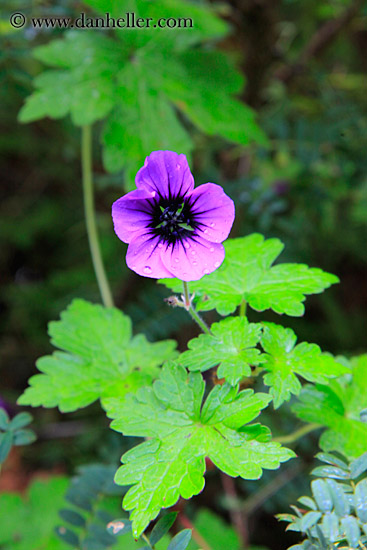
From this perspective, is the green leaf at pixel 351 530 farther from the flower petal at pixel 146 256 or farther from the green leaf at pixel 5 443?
the green leaf at pixel 5 443

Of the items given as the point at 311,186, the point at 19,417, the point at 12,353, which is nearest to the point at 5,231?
the point at 12,353

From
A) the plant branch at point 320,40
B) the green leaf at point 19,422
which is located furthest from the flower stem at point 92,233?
the plant branch at point 320,40

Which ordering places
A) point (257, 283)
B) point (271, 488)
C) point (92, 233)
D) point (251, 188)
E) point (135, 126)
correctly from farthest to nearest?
1. point (251, 188)
2. point (271, 488)
3. point (92, 233)
4. point (135, 126)
5. point (257, 283)

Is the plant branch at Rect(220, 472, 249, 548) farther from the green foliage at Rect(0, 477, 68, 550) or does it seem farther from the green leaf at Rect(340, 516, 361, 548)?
the green leaf at Rect(340, 516, 361, 548)

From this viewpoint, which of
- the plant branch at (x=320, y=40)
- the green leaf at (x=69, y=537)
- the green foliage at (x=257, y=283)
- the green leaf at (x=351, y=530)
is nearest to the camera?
the green leaf at (x=351, y=530)

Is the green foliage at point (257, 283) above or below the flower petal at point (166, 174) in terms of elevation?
below

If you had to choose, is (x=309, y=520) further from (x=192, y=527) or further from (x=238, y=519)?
(x=238, y=519)

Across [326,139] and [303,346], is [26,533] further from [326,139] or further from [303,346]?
[326,139]

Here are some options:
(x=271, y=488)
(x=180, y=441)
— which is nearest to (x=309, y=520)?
(x=180, y=441)
